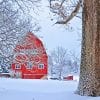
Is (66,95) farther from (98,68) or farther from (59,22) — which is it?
(59,22)

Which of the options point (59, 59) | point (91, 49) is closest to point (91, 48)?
point (91, 49)

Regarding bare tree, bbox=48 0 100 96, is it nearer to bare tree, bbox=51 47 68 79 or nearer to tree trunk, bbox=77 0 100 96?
tree trunk, bbox=77 0 100 96

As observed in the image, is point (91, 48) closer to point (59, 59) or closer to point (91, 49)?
point (91, 49)

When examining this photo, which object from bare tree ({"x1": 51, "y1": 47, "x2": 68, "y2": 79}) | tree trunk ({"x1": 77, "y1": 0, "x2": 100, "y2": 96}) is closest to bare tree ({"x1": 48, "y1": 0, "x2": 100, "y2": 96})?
tree trunk ({"x1": 77, "y1": 0, "x2": 100, "y2": 96})

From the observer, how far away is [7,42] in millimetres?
21469

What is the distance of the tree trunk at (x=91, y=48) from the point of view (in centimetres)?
1121

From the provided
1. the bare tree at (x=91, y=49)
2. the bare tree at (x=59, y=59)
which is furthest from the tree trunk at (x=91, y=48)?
the bare tree at (x=59, y=59)

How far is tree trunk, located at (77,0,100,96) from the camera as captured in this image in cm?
1121

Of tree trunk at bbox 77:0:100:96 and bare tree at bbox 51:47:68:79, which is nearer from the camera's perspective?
tree trunk at bbox 77:0:100:96

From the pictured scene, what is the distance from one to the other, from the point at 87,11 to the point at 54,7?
14.2 feet

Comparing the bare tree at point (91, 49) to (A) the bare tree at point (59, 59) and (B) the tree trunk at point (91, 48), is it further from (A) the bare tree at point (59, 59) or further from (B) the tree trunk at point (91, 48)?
(A) the bare tree at point (59, 59)

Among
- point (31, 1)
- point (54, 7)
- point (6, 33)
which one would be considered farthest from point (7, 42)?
point (54, 7)

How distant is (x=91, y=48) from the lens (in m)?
11.3

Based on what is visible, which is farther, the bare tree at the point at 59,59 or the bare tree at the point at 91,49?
the bare tree at the point at 59,59
